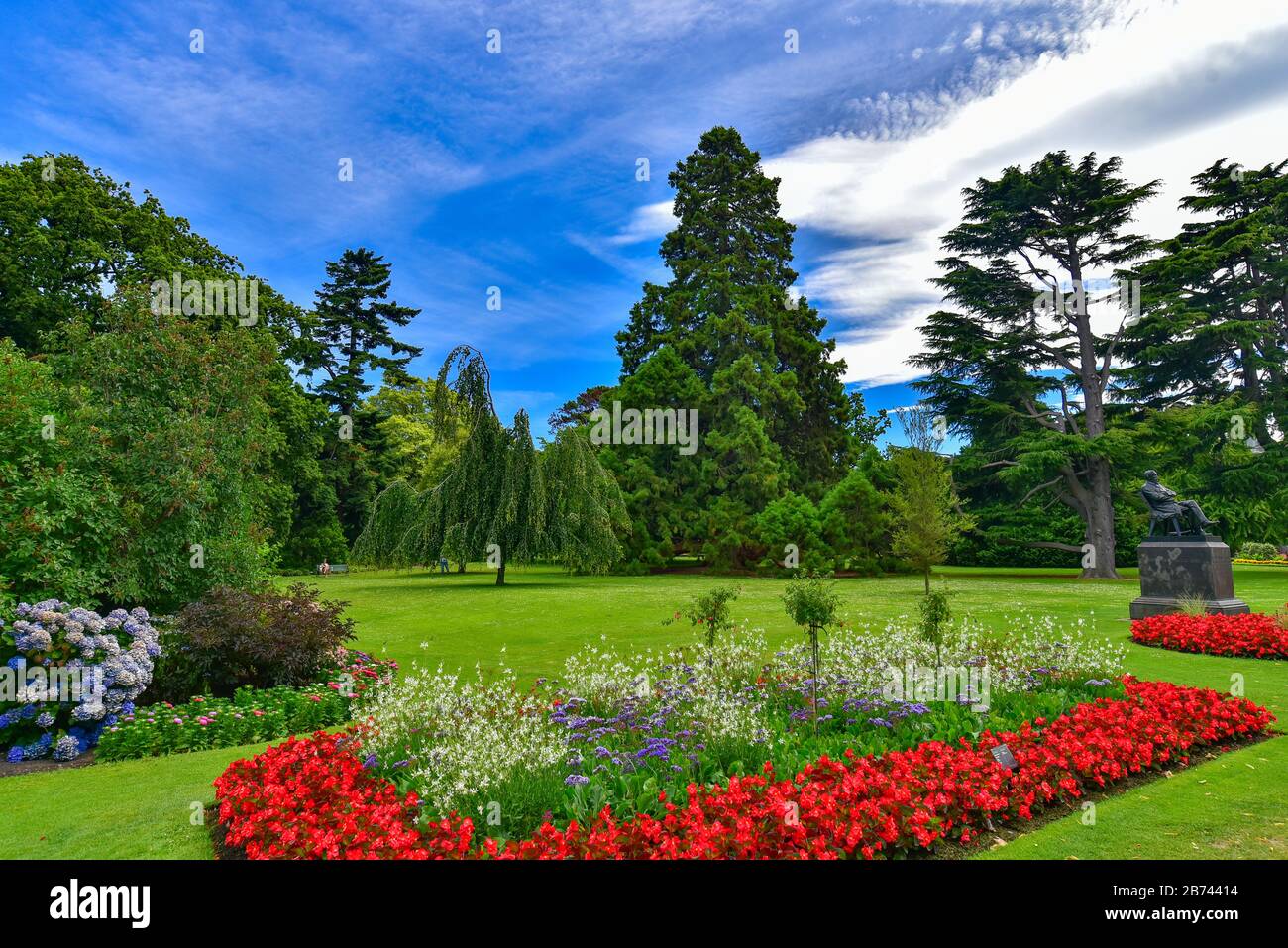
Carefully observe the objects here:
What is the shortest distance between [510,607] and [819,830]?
15.0m

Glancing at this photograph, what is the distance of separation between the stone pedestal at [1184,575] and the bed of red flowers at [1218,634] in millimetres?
1368

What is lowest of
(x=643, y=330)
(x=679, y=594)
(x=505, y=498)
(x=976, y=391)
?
(x=679, y=594)

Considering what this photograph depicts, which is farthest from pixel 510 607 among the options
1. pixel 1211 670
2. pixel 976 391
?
pixel 976 391

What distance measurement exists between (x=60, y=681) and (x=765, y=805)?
282 inches

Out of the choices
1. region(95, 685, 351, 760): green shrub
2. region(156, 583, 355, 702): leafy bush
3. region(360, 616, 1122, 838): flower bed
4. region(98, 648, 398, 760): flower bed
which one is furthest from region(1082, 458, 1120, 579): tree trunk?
region(95, 685, 351, 760): green shrub

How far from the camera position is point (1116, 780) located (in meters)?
5.89

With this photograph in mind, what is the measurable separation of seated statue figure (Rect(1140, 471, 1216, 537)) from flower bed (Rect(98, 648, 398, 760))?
50.1ft

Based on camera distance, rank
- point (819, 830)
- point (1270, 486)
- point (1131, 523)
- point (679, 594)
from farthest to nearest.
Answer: point (1131, 523), point (1270, 486), point (679, 594), point (819, 830)

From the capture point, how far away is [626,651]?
1220 centimetres

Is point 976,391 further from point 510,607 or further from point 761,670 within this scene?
point 761,670

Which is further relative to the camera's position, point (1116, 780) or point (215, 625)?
point (215, 625)

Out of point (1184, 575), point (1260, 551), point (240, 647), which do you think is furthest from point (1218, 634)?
point (1260, 551)

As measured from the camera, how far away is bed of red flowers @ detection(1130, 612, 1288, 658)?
11.6 m

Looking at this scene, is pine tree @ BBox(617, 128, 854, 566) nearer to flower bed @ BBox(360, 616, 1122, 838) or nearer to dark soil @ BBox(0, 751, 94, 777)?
flower bed @ BBox(360, 616, 1122, 838)
